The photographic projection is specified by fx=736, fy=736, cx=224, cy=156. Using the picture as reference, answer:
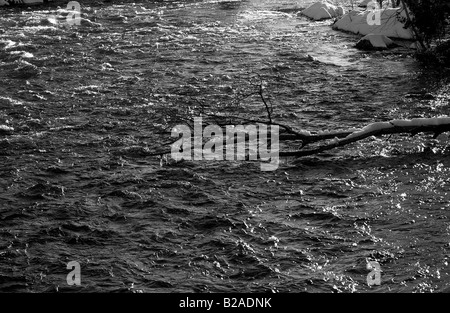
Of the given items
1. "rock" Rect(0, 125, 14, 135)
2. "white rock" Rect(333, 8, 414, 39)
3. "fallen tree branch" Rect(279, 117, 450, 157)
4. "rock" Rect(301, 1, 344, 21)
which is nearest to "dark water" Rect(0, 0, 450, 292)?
"rock" Rect(0, 125, 14, 135)

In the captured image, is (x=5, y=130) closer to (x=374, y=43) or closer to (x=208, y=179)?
(x=208, y=179)

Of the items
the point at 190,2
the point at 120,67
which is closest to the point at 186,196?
the point at 120,67

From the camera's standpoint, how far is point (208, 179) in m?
17.2

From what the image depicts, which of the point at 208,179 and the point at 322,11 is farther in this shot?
the point at 322,11

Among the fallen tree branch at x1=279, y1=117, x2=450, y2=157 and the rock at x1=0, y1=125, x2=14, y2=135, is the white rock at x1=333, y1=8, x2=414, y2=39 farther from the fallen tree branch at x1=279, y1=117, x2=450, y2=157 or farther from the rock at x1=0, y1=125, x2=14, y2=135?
the rock at x1=0, y1=125, x2=14, y2=135

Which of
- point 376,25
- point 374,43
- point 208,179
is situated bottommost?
point 208,179

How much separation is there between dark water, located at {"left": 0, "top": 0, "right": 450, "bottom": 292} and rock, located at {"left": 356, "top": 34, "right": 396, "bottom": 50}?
24.9 inches

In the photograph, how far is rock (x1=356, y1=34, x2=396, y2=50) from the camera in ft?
89.2

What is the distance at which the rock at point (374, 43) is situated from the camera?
27188mm

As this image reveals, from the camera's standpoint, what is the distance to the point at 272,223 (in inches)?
593

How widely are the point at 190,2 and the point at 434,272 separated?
26538 mm

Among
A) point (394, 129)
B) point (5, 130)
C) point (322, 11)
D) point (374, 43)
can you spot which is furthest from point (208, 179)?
point (322, 11)

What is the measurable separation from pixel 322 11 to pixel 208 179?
1724 centimetres
